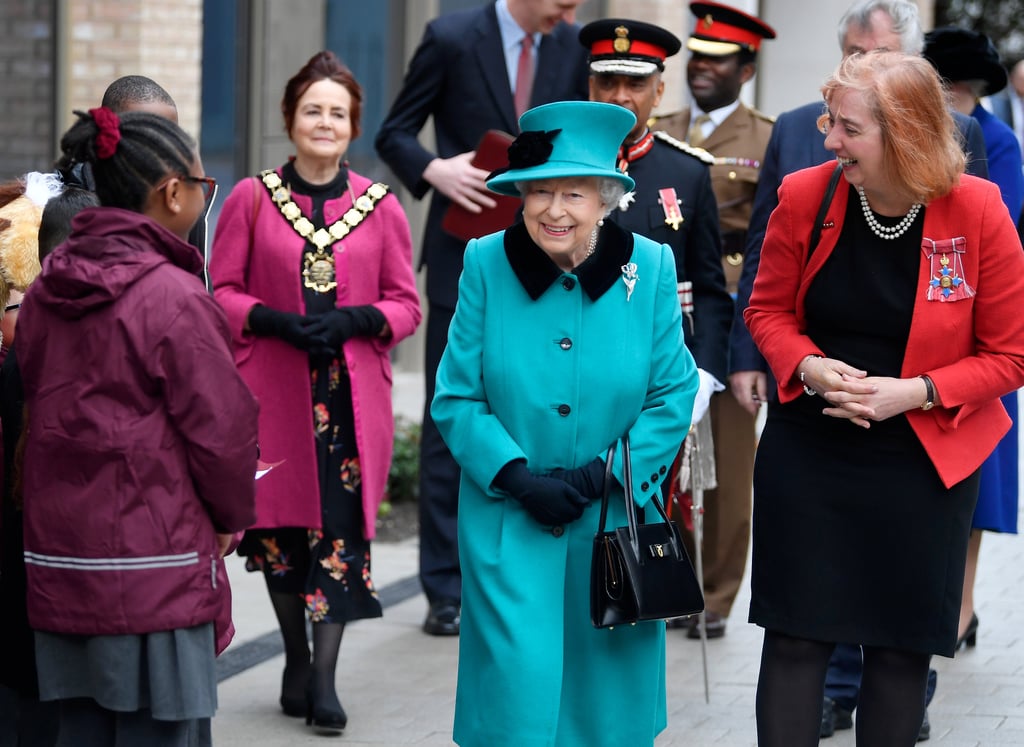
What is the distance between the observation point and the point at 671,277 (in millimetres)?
4281

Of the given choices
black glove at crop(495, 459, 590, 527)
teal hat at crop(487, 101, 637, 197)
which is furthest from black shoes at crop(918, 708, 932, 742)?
teal hat at crop(487, 101, 637, 197)

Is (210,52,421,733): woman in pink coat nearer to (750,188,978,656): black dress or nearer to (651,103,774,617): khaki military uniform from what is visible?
(651,103,774,617): khaki military uniform

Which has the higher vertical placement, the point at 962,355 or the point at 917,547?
the point at 962,355

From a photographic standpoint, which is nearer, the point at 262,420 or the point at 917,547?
the point at 917,547

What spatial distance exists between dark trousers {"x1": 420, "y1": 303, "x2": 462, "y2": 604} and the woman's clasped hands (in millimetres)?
2599

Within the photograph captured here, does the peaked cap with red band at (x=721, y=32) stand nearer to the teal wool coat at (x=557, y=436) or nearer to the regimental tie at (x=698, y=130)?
the regimental tie at (x=698, y=130)

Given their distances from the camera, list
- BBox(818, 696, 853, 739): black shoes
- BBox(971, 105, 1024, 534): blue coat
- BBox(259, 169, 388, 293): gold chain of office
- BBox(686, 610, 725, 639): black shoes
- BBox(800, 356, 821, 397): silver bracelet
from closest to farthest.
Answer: BBox(800, 356, 821, 397): silver bracelet → BBox(818, 696, 853, 739): black shoes → BBox(259, 169, 388, 293): gold chain of office → BBox(971, 105, 1024, 534): blue coat → BBox(686, 610, 725, 639): black shoes

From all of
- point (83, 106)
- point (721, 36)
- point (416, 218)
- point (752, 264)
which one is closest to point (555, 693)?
point (752, 264)

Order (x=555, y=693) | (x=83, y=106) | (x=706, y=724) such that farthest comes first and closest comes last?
1. (x=83, y=106)
2. (x=706, y=724)
3. (x=555, y=693)

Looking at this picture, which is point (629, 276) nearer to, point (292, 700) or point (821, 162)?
point (821, 162)

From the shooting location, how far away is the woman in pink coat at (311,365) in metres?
5.44

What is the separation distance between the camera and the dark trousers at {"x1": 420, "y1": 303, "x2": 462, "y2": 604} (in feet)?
21.9

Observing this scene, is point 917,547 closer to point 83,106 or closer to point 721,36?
point 721,36

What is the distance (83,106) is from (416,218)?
4.55 meters
